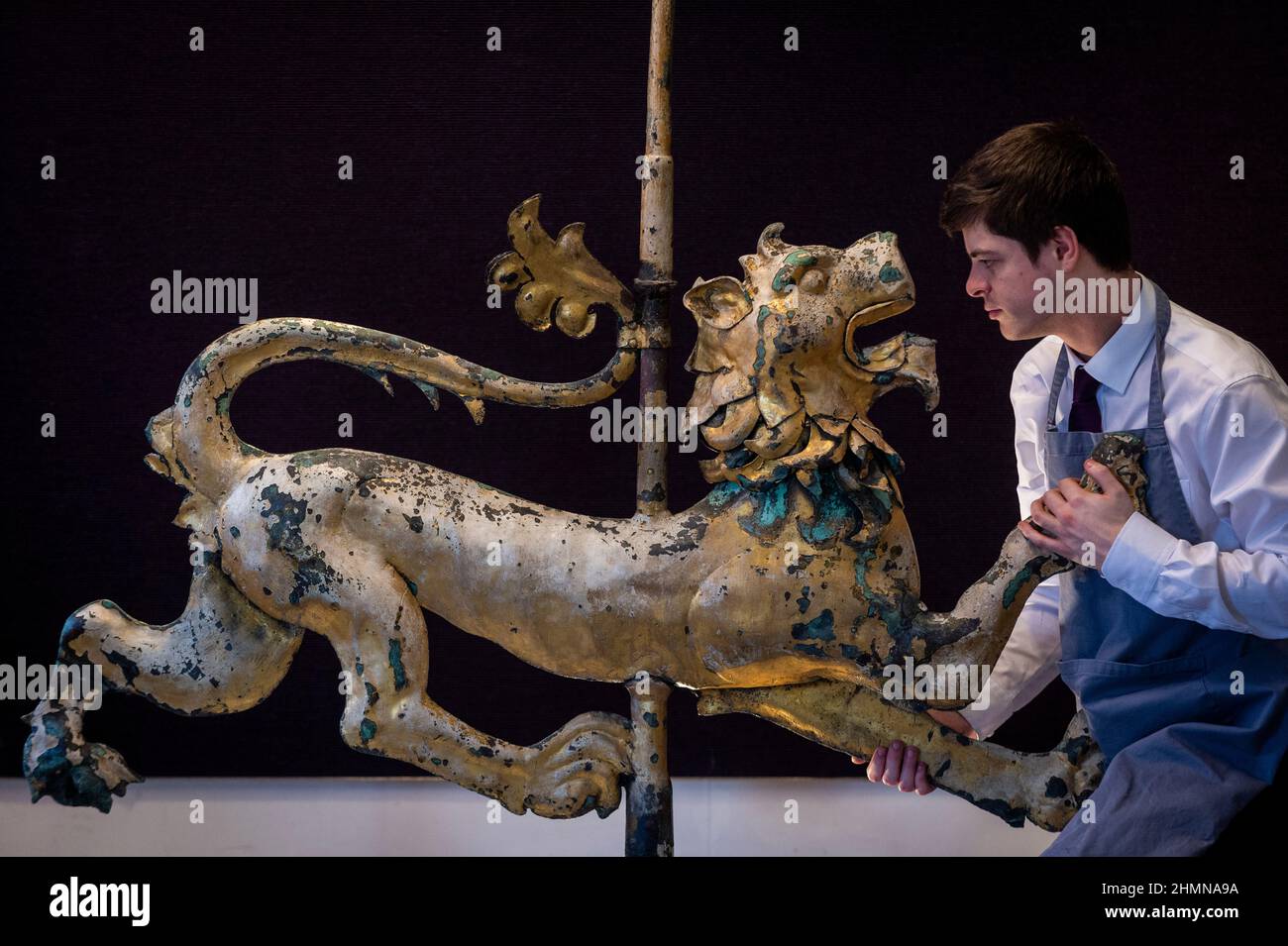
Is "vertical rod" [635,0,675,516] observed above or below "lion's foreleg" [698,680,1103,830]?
above

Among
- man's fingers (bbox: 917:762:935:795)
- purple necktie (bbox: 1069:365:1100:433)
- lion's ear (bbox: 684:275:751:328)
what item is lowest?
man's fingers (bbox: 917:762:935:795)

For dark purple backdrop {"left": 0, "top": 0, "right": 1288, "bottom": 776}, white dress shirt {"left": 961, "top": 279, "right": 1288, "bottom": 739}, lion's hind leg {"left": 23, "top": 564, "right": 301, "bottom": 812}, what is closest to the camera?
white dress shirt {"left": 961, "top": 279, "right": 1288, "bottom": 739}

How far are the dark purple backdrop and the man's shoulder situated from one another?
505 millimetres

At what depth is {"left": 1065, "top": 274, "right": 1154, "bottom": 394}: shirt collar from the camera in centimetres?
148

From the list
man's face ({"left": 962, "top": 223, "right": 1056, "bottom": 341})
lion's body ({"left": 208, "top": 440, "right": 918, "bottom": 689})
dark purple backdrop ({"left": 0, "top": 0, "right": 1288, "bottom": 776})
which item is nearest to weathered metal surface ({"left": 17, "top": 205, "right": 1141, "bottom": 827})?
lion's body ({"left": 208, "top": 440, "right": 918, "bottom": 689})

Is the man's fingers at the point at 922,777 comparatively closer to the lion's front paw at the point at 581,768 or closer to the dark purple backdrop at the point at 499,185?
the lion's front paw at the point at 581,768

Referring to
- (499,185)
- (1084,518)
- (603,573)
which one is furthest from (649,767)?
(499,185)

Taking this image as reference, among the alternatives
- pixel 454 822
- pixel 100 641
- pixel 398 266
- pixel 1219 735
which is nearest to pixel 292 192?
pixel 398 266

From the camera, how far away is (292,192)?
77.7 inches

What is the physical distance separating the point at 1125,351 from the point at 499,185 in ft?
2.84

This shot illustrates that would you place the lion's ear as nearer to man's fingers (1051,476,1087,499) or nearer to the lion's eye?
the lion's eye

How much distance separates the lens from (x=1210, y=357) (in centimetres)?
144

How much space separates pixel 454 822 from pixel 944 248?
0.99 meters
